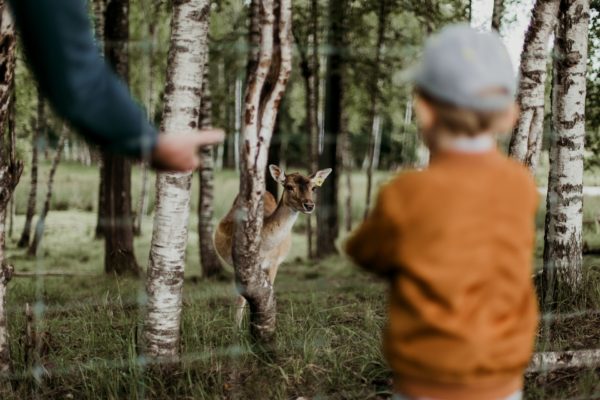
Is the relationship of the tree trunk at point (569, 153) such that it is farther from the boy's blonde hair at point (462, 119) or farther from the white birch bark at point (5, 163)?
the boy's blonde hair at point (462, 119)

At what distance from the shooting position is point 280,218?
598 centimetres

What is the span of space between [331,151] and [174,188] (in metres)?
8.32

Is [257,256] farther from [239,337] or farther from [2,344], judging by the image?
[2,344]

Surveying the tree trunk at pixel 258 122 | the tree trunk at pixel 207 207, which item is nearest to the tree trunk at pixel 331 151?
the tree trunk at pixel 207 207

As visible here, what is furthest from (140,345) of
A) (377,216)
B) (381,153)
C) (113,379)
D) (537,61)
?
(381,153)

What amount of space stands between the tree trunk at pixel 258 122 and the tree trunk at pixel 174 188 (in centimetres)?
27

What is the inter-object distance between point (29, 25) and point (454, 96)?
0.91 metres

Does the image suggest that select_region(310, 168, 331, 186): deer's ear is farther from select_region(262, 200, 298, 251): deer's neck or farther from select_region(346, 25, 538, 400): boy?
select_region(346, 25, 538, 400): boy

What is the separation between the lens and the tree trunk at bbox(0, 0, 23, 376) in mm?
3369

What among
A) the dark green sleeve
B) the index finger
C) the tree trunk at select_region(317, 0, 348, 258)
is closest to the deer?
the index finger

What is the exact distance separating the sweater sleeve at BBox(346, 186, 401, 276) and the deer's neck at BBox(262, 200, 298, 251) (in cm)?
414

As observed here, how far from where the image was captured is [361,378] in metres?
3.63

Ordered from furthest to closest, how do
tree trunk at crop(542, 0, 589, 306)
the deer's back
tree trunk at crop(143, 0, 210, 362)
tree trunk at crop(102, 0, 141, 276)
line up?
tree trunk at crop(102, 0, 141, 276)
the deer's back
tree trunk at crop(542, 0, 589, 306)
tree trunk at crop(143, 0, 210, 362)

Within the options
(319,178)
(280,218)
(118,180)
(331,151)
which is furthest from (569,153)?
(331,151)
